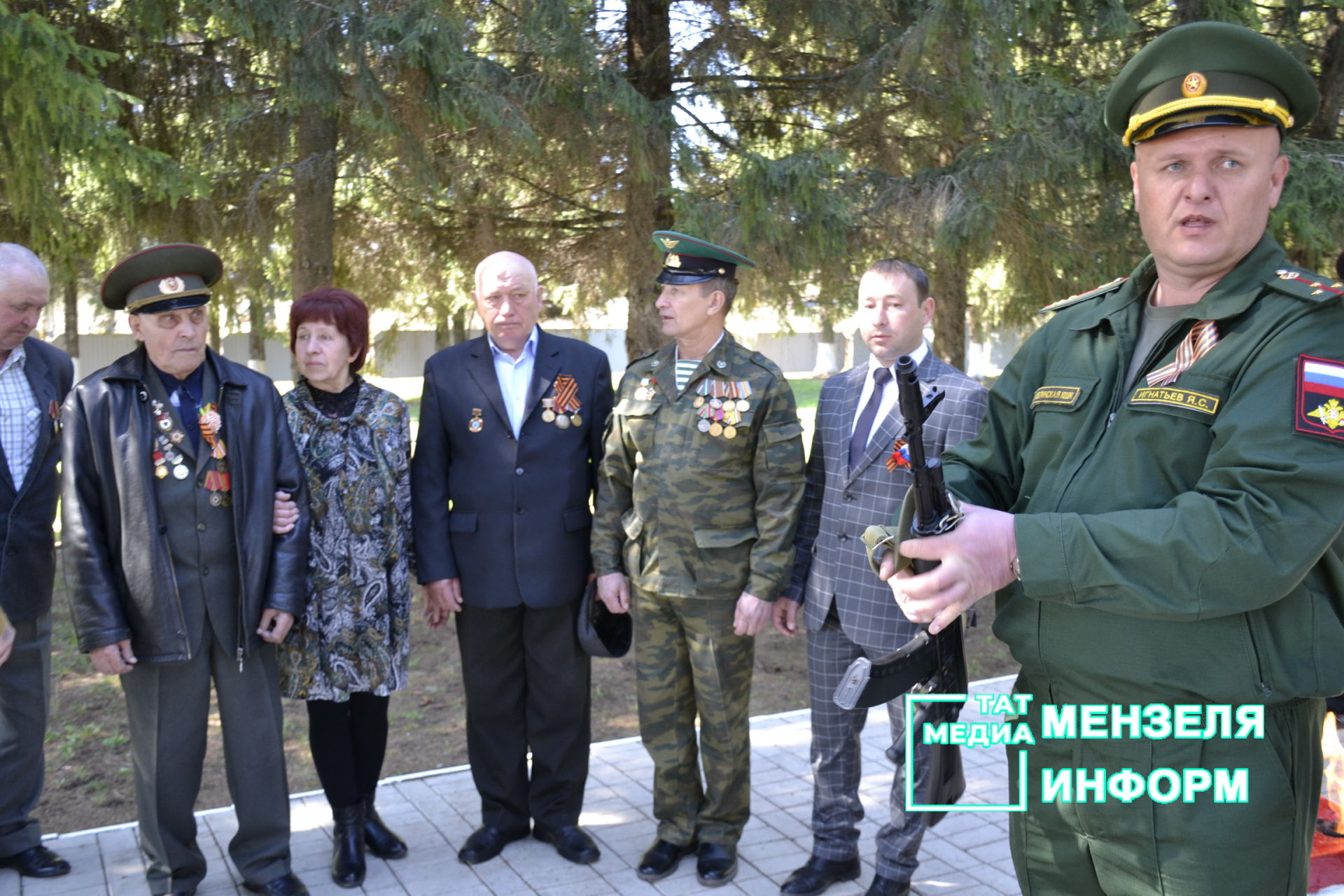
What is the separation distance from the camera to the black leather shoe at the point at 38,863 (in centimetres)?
385

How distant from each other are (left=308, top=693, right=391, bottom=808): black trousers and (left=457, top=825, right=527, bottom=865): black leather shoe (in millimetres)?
430

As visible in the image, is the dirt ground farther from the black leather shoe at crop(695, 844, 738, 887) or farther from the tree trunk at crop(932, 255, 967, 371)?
the tree trunk at crop(932, 255, 967, 371)

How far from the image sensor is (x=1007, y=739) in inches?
86.0

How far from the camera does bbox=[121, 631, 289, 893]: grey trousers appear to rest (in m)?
3.57

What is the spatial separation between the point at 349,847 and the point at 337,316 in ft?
6.41

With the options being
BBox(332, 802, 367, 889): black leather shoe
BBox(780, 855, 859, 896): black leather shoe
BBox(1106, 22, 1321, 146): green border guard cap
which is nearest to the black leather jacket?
BBox(332, 802, 367, 889): black leather shoe

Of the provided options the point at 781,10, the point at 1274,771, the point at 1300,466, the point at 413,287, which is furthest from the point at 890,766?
the point at 413,287

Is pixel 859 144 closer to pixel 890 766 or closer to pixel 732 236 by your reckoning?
pixel 732 236

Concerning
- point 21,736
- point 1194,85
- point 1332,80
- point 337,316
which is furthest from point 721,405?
point 1332,80

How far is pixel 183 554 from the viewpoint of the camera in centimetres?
352

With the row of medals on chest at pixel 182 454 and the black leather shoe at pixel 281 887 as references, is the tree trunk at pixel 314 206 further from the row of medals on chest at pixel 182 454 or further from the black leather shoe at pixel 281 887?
the black leather shoe at pixel 281 887

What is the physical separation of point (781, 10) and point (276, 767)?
5.17 metres

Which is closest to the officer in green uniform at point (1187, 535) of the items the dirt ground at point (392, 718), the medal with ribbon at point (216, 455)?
the medal with ribbon at point (216, 455)

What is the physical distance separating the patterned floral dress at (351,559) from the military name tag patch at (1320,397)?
2908 millimetres
